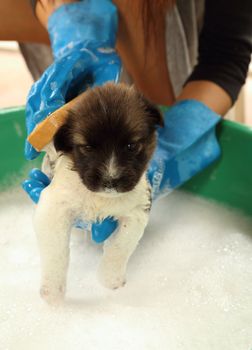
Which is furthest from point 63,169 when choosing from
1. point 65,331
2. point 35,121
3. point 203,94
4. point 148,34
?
point 148,34

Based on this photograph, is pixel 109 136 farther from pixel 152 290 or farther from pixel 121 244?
pixel 152 290

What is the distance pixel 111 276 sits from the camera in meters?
0.81

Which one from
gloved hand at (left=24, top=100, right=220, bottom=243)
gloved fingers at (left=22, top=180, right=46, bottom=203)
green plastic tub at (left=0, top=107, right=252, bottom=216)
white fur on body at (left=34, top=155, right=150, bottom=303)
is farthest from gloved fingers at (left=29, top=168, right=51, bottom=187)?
green plastic tub at (left=0, top=107, right=252, bottom=216)

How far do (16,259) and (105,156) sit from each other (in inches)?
22.5

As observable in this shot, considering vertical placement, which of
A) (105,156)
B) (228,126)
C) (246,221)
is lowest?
(246,221)

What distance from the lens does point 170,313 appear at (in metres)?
0.92

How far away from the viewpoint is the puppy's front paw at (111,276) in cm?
81

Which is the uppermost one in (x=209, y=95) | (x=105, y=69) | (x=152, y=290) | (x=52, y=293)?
(x=105, y=69)

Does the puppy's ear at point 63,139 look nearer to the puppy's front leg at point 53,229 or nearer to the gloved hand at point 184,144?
the puppy's front leg at point 53,229

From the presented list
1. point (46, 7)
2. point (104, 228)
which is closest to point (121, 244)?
point (104, 228)

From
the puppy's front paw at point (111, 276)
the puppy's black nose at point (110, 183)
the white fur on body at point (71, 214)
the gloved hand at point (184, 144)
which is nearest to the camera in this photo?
the puppy's black nose at point (110, 183)

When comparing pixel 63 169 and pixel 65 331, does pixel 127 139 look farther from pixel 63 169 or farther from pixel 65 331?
pixel 65 331

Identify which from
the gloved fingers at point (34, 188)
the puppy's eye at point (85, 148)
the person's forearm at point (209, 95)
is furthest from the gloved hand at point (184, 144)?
the puppy's eye at point (85, 148)

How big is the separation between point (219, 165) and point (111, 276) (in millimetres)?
482
